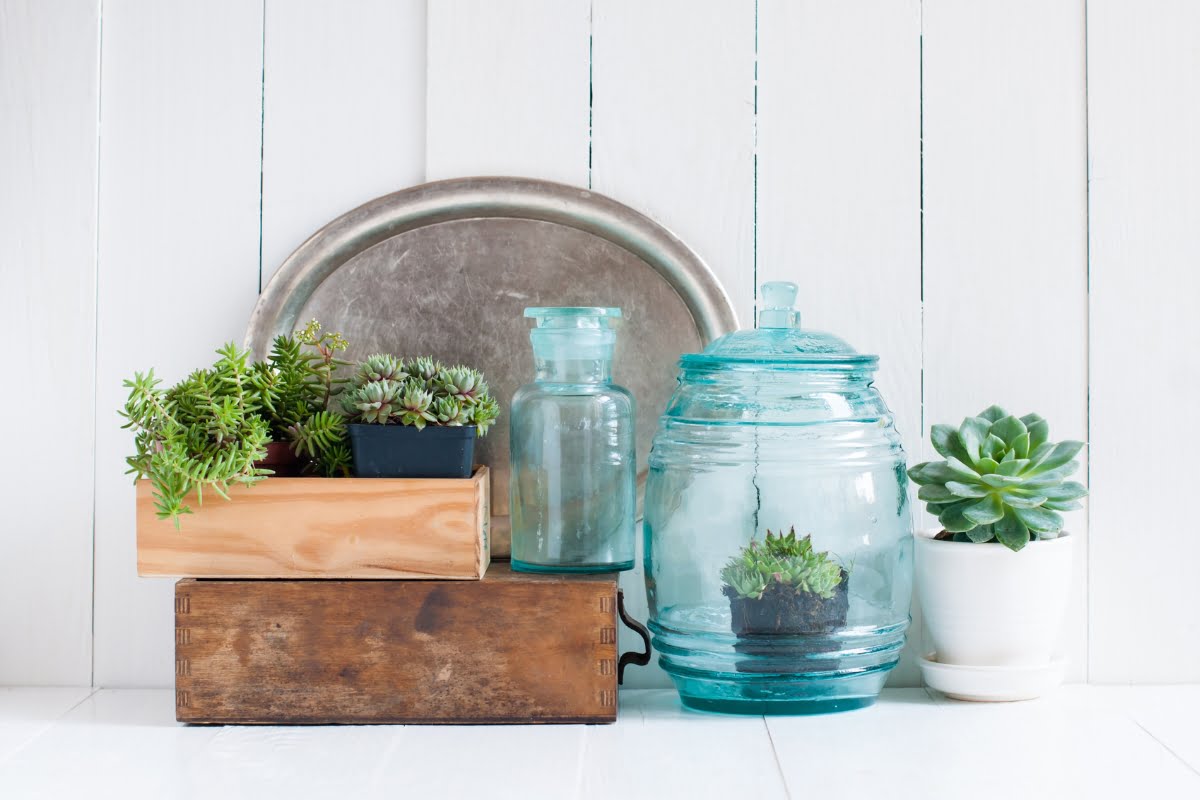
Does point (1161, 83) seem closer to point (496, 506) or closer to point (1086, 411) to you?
point (1086, 411)

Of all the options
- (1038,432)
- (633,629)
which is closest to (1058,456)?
(1038,432)

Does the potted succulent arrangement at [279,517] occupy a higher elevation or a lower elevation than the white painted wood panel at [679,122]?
lower

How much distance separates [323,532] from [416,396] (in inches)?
5.2

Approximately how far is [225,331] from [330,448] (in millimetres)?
224

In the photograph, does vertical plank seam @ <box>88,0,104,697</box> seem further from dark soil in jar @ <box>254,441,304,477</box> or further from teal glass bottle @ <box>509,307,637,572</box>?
teal glass bottle @ <box>509,307,637,572</box>

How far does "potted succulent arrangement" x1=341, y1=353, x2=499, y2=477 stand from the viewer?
2.82ft

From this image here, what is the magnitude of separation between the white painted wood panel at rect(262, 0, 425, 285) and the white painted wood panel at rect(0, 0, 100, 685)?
0.57 feet

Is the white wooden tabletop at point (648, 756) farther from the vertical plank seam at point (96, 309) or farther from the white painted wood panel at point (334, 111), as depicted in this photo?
the white painted wood panel at point (334, 111)

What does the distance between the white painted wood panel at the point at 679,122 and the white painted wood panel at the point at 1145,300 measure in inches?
13.2

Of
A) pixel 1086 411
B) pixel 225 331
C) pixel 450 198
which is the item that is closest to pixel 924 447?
pixel 1086 411

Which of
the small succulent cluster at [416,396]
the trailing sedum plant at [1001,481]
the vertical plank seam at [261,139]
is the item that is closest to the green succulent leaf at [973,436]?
the trailing sedum plant at [1001,481]

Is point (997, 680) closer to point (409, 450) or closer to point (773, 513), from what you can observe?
point (773, 513)

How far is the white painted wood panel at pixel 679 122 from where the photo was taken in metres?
1.03

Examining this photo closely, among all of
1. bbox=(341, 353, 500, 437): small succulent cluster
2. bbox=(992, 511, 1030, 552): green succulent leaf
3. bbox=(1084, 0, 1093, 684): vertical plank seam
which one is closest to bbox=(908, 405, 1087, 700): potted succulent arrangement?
bbox=(992, 511, 1030, 552): green succulent leaf
